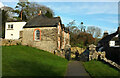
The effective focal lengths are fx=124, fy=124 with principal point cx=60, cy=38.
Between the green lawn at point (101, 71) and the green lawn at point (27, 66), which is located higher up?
the green lawn at point (27, 66)

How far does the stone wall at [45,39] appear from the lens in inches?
945

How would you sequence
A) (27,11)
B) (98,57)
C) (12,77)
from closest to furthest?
(12,77), (98,57), (27,11)

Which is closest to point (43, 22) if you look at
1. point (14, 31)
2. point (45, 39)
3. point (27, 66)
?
point (45, 39)

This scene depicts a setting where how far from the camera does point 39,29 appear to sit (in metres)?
24.9

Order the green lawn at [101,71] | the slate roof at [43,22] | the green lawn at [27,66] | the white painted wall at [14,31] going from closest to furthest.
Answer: the green lawn at [27,66]
the green lawn at [101,71]
the slate roof at [43,22]
the white painted wall at [14,31]

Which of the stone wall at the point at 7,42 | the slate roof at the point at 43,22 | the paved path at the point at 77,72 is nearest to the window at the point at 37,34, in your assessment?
the slate roof at the point at 43,22

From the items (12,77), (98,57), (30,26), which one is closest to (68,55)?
(98,57)

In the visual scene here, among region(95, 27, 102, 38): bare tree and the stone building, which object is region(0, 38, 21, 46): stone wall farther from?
region(95, 27, 102, 38): bare tree

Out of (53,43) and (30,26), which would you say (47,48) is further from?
(30,26)

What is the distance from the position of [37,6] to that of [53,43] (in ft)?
102

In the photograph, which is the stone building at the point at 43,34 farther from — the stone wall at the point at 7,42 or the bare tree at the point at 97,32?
the bare tree at the point at 97,32

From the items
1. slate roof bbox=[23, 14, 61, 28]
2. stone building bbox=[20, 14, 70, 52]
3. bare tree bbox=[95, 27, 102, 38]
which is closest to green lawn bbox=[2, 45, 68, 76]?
stone building bbox=[20, 14, 70, 52]

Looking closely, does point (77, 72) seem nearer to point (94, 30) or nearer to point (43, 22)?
point (43, 22)

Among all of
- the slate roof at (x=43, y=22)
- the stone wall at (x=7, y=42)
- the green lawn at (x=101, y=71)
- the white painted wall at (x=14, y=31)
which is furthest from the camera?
the white painted wall at (x=14, y=31)
